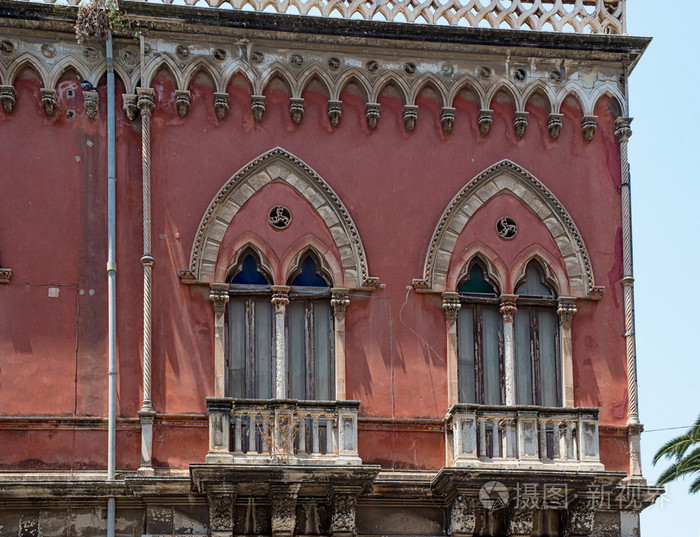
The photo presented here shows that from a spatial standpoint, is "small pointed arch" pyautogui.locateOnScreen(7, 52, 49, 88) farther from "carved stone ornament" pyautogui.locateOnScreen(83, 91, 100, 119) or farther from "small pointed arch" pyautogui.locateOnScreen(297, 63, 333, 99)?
"small pointed arch" pyautogui.locateOnScreen(297, 63, 333, 99)

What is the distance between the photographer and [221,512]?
2017cm

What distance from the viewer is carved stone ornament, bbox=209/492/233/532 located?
20.1 metres

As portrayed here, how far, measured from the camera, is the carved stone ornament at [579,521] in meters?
21.0

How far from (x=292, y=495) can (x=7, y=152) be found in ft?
21.3

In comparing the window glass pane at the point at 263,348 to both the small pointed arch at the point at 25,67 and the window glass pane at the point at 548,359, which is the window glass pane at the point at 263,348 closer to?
the window glass pane at the point at 548,359

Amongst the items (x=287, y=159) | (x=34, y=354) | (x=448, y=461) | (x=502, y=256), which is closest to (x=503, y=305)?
(x=502, y=256)

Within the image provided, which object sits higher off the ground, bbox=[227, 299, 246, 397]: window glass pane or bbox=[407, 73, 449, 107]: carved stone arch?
bbox=[407, 73, 449, 107]: carved stone arch

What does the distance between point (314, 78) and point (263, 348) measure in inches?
165

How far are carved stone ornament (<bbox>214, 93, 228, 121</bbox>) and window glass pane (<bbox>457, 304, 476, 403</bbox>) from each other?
4.58 m

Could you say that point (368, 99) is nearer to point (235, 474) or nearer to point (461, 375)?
point (461, 375)

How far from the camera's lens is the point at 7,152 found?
70.8 ft

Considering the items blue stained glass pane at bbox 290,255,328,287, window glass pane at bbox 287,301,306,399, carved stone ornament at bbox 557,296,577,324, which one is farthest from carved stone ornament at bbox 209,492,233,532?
carved stone ornament at bbox 557,296,577,324

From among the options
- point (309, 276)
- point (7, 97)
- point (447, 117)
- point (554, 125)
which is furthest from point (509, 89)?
point (7, 97)

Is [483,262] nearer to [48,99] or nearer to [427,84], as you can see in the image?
[427,84]
